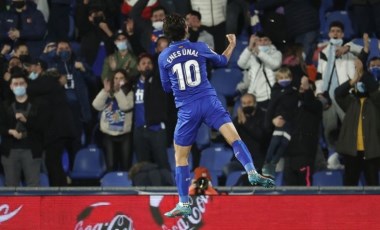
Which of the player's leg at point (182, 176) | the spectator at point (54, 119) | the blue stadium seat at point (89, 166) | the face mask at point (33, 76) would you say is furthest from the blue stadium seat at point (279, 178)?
the player's leg at point (182, 176)

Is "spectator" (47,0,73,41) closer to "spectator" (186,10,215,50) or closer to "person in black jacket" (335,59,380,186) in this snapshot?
"spectator" (186,10,215,50)

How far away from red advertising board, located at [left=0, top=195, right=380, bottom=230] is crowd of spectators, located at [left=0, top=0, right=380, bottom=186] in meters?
2.76

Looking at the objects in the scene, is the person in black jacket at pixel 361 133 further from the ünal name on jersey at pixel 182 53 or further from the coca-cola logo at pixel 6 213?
the coca-cola logo at pixel 6 213

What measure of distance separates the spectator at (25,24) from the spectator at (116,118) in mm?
1931

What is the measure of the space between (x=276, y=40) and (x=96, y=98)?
3.08 metres

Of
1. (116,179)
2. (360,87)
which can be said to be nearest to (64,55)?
(116,179)

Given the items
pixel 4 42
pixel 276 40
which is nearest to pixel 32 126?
pixel 4 42

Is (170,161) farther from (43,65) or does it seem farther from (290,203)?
(290,203)

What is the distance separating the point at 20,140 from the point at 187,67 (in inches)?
199

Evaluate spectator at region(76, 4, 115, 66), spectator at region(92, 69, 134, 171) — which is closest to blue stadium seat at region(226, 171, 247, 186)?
spectator at region(92, 69, 134, 171)

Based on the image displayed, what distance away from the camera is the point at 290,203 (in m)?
12.6

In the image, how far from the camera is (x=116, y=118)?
55.6 feet

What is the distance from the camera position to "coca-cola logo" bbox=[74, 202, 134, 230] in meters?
12.8

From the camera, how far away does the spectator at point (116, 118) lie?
55.3 feet
